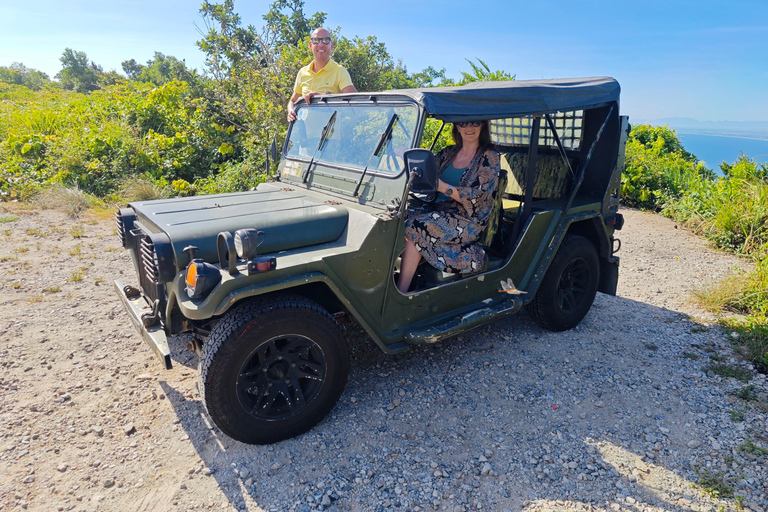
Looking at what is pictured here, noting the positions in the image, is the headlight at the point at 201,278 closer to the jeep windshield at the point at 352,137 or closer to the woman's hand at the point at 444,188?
the jeep windshield at the point at 352,137

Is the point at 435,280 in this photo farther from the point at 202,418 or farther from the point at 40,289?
the point at 40,289

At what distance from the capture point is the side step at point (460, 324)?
3.58 metres

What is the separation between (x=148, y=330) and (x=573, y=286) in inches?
151

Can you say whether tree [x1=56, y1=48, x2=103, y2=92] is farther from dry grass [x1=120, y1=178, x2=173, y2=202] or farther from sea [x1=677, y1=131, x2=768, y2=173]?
sea [x1=677, y1=131, x2=768, y2=173]

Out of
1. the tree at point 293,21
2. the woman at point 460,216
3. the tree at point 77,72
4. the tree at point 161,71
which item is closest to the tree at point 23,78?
the tree at point 77,72

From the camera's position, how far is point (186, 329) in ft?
11.0

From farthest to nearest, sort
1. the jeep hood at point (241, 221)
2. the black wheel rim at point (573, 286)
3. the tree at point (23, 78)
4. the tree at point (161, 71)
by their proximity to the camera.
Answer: the tree at point (23, 78) < the tree at point (161, 71) < the black wheel rim at point (573, 286) < the jeep hood at point (241, 221)

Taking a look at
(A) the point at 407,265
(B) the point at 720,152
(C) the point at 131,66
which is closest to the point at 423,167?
(A) the point at 407,265

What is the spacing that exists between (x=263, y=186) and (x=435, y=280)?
181 centimetres

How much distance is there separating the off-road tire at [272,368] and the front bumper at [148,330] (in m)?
0.22

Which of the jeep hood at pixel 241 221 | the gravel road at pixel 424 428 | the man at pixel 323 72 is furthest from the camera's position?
the man at pixel 323 72

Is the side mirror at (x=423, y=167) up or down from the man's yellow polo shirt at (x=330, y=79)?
down

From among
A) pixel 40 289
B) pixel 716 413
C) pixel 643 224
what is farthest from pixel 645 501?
pixel 643 224

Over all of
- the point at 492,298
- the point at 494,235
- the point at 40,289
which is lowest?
the point at 40,289
